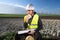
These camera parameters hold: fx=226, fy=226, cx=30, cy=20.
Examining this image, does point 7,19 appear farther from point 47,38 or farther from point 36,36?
point 36,36

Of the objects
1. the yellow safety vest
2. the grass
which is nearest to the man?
the yellow safety vest

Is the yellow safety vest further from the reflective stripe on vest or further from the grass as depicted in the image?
the grass

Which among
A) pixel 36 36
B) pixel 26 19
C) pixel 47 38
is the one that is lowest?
pixel 47 38

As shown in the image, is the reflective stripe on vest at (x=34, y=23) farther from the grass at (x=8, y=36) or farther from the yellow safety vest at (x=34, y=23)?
the grass at (x=8, y=36)

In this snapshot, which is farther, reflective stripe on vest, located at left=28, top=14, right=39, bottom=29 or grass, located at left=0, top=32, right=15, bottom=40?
grass, located at left=0, top=32, right=15, bottom=40

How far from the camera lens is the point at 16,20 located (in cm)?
834

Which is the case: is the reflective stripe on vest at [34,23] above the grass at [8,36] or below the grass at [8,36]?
above

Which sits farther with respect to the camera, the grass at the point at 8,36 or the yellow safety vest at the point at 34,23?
the grass at the point at 8,36

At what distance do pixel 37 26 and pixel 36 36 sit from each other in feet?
0.55

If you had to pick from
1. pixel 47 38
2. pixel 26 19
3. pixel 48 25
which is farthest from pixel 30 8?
pixel 48 25

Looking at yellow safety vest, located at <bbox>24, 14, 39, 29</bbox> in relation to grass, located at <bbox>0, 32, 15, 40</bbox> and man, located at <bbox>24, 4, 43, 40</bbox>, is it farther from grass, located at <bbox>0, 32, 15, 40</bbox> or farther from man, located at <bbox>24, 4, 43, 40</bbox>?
grass, located at <bbox>0, 32, 15, 40</bbox>

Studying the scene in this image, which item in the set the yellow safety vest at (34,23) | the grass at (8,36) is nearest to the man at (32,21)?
the yellow safety vest at (34,23)

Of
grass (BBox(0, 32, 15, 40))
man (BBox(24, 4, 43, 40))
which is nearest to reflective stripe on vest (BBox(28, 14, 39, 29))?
man (BBox(24, 4, 43, 40))

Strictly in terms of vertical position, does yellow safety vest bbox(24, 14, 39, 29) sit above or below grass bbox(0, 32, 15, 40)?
above
